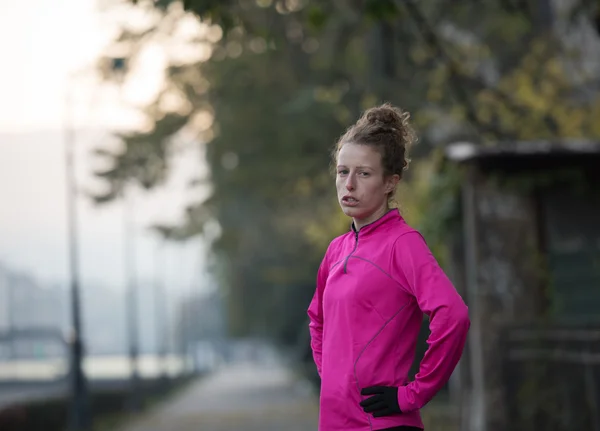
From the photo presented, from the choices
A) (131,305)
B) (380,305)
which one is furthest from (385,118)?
(131,305)

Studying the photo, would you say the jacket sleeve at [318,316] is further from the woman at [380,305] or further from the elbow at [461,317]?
the elbow at [461,317]

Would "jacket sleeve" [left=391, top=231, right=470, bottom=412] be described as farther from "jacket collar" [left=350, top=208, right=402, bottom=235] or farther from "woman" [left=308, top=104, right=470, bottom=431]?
"jacket collar" [left=350, top=208, right=402, bottom=235]

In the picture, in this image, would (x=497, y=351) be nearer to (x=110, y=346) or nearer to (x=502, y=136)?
(x=502, y=136)

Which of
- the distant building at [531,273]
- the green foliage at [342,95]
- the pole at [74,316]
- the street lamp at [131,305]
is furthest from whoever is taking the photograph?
the street lamp at [131,305]

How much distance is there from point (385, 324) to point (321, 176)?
21532 mm

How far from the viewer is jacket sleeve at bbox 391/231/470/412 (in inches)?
148

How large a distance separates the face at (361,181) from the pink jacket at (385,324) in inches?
2.3

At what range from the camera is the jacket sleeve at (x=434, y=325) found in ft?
12.3

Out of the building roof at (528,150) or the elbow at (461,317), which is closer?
the elbow at (461,317)

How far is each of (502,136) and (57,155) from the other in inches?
729

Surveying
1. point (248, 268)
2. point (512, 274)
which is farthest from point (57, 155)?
point (248, 268)

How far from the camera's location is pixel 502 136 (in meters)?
15.7

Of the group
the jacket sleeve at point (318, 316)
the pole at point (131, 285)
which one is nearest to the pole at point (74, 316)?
the pole at point (131, 285)

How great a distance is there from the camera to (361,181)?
402 cm
